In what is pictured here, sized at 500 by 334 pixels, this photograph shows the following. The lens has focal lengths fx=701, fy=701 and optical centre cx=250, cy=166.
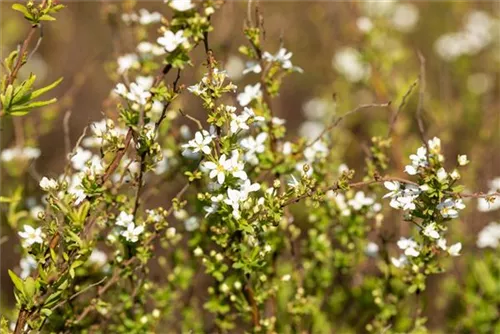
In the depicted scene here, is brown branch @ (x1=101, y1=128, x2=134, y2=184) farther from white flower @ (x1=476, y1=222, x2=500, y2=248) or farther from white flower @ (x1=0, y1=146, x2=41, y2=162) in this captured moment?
white flower @ (x1=476, y1=222, x2=500, y2=248)

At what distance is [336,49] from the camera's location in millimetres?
5957

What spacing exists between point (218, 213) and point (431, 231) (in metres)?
0.75

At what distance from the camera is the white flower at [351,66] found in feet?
15.8

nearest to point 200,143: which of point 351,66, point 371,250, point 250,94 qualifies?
point 250,94

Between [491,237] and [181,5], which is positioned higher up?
[181,5]

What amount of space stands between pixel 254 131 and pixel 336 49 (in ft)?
10.1

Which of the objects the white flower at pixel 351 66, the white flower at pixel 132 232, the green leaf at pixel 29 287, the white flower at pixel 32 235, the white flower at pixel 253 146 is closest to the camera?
the green leaf at pixel 29 287

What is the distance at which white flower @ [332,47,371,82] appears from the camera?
4.82 meters

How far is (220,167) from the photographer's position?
2367 mm

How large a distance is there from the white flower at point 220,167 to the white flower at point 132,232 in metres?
0.39

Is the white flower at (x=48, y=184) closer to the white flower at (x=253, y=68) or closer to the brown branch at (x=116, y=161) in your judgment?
the brown branch at (x=116, y=161)

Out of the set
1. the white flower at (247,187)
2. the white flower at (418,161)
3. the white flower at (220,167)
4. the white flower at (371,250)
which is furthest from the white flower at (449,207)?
the white flower at (371,250)

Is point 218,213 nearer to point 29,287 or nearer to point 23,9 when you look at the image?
point 29,287

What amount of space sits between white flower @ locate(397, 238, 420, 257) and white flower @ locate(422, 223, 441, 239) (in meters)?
0.15
